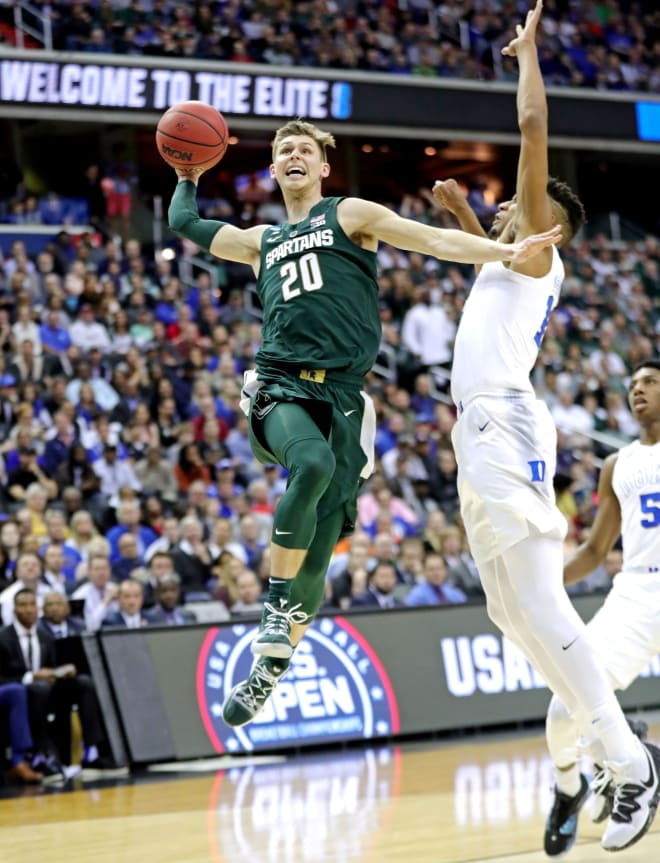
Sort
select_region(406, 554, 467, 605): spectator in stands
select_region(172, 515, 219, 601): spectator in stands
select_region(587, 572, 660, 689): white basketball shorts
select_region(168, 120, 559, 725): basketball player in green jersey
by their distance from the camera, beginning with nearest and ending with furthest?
select_region(168, 120, 559, 725): basketball player in green jersey → select_region(587, 572, 660, 689): white basketball shorts → select_region(172, 515, 219, 601): spectator in stands → select_region(406, 554, 467, 605): spectator in stands

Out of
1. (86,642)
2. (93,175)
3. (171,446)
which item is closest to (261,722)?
(86,642)

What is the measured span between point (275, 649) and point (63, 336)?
37.5 feet

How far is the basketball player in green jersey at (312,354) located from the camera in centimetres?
591

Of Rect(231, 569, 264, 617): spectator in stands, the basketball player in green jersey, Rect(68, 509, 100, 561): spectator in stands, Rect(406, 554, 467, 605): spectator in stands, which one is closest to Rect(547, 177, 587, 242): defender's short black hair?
the basketball player in green jersey

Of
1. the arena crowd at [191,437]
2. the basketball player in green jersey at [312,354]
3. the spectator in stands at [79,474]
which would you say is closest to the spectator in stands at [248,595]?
the arena crowd at [191,437]

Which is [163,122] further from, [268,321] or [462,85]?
[462,85]

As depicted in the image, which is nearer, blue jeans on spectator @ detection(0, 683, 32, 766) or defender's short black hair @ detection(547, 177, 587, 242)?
defender's short black hair @ detection(547, 177, 587, 242)

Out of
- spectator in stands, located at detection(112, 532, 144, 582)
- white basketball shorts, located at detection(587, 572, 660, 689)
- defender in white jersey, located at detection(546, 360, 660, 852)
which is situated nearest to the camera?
defender in white jersey, located at detection(546, 360, 660, 852)

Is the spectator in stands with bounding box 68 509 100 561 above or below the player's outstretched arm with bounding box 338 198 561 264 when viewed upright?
below

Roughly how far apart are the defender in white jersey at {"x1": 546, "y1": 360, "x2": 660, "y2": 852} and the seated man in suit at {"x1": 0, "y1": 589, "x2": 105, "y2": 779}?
4.41 m

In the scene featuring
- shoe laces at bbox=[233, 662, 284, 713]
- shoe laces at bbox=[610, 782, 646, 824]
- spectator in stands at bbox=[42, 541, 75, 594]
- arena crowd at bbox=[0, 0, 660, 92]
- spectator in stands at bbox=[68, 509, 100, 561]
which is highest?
arena crowd at bbox=[0, 0, 660, 92]

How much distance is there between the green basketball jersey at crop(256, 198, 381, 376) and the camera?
6113 millimetres

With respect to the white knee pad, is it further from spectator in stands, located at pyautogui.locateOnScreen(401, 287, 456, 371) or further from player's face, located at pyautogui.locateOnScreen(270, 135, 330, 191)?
spectator in stands, located at pyautogui.locateOnScreen(401, 287, 456, 371)

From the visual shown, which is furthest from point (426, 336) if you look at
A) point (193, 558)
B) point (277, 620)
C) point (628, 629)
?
point (277, 620)
